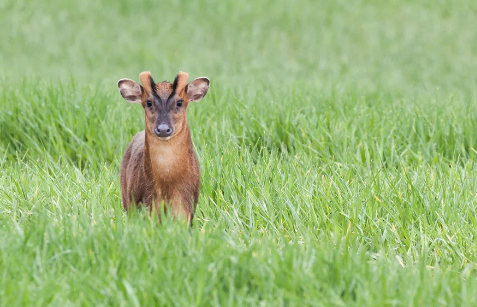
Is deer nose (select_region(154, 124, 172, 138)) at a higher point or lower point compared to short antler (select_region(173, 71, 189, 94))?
lower

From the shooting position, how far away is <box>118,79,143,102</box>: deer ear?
3699mm

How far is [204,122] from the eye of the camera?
20.6 ft

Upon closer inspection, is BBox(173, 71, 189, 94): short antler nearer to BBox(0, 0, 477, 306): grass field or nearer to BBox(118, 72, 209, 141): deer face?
BBox(118, 72, 209, 141): deer face

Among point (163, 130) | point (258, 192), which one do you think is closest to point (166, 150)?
point (163, 130)

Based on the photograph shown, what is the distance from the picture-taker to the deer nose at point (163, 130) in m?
3.39

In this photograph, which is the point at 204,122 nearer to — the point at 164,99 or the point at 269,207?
the point at 269,207

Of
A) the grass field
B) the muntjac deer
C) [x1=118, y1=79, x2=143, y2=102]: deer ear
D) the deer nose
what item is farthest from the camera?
[x1=118, y1=79, x2=143, y2=102]: deer ear

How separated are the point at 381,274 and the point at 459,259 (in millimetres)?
818

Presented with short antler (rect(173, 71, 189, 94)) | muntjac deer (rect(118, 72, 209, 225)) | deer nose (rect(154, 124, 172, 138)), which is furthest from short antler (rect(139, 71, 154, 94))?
deer nose (rect(154, 124, 172, 138))

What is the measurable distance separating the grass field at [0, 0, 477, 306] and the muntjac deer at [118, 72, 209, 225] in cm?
16

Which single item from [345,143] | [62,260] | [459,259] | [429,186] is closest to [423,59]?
[345,143]

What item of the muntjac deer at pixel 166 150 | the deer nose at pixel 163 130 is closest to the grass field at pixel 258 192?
the muntjac deer at pixel 166 150

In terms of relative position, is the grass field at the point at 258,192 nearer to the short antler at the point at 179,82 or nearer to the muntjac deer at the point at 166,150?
the muntjac deer at the point at 166,150

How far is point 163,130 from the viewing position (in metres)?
3.39
